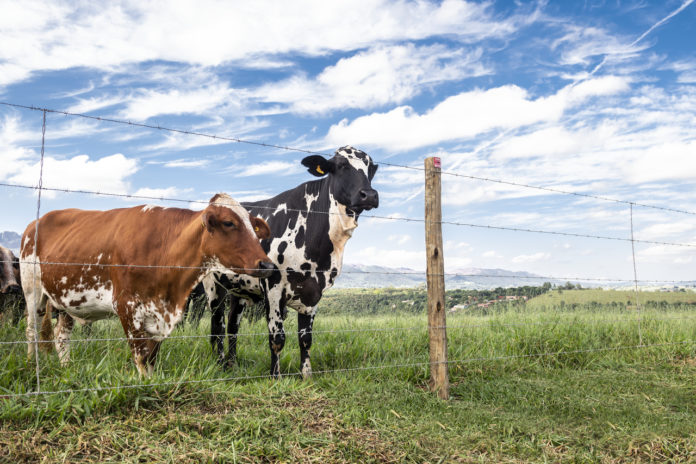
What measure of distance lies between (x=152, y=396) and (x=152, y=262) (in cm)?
130

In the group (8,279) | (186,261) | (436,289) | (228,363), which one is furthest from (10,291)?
Result: (436,289)

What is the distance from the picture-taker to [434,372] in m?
6.45

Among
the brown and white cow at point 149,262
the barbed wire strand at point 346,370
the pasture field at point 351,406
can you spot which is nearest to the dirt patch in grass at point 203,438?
the pasture field at point 351,406

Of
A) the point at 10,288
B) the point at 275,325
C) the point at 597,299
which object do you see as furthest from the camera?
the point at 597,299

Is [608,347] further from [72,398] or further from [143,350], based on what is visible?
[72,398]

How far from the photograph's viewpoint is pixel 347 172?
6.17 m

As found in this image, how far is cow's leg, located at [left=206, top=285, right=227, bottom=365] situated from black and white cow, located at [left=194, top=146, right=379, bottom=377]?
0.21 meters

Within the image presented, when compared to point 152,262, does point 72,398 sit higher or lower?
lower

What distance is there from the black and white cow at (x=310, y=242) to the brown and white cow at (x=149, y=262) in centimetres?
67

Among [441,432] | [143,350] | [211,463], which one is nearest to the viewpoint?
[211,463]

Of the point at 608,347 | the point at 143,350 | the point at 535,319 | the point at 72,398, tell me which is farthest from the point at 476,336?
the point at 72,398

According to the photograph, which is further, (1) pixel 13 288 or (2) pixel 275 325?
(1) pixel 13 288

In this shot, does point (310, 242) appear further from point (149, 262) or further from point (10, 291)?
point (10, 291)

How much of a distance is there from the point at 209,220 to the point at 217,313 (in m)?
2.00
